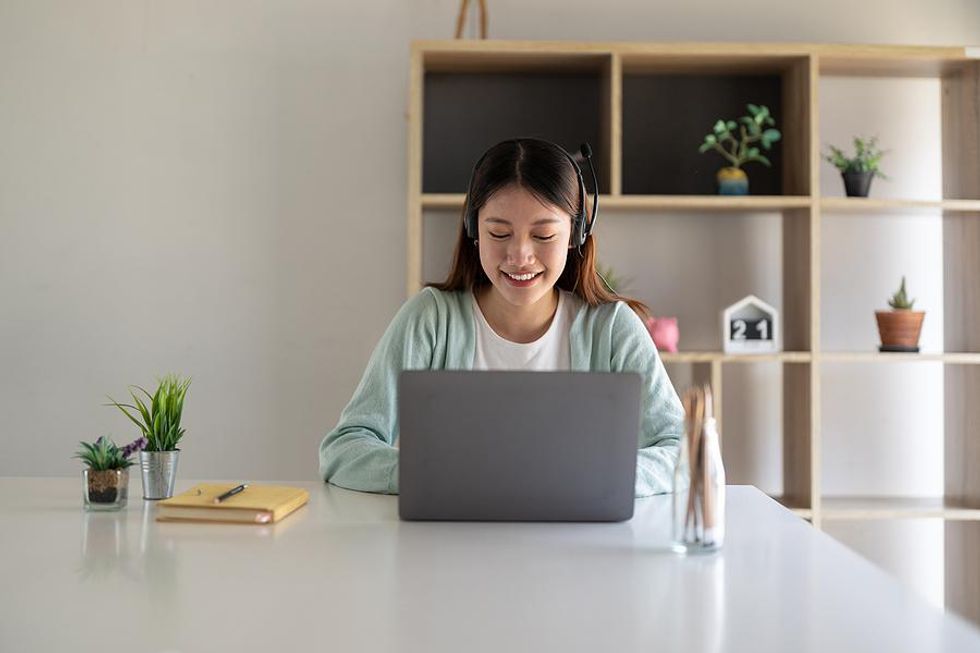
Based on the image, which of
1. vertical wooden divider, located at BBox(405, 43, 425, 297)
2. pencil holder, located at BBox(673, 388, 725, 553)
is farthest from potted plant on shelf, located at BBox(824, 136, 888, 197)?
pencil holder, located at BBox(673, 388, 725, 553)

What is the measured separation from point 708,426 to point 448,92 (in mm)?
2240

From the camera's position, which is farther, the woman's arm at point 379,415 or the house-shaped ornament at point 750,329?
the house-shaped ornament at point 750,329

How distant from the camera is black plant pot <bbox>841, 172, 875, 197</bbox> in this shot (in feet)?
9.94

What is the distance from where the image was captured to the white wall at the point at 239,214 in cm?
323

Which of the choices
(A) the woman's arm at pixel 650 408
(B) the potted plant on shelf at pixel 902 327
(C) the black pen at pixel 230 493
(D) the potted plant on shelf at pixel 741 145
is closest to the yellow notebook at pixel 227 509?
(C) the black pen at pixel 230 493

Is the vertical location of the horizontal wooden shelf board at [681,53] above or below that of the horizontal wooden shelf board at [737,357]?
above

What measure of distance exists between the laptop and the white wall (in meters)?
1.97

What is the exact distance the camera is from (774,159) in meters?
3.24

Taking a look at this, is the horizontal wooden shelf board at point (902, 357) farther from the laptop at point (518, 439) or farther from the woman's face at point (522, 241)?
the laptop at point (518, 439)

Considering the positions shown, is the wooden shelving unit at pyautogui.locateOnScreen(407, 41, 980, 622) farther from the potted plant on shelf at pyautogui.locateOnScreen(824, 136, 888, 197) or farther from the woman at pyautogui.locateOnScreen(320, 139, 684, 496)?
the woman at pyautogui.locateOnScreen(320, 139, 684, 496)

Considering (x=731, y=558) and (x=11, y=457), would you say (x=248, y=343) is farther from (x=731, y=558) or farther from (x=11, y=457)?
(x=731, y=558)

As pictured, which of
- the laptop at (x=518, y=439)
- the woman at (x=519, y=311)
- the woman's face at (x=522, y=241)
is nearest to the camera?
the laptop at (x=518, y=439)

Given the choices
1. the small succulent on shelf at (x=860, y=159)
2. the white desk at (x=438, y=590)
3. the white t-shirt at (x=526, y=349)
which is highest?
the small succulent on shelf at (x=860, y=159)

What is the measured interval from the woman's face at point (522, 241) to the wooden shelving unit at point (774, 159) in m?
0.96
